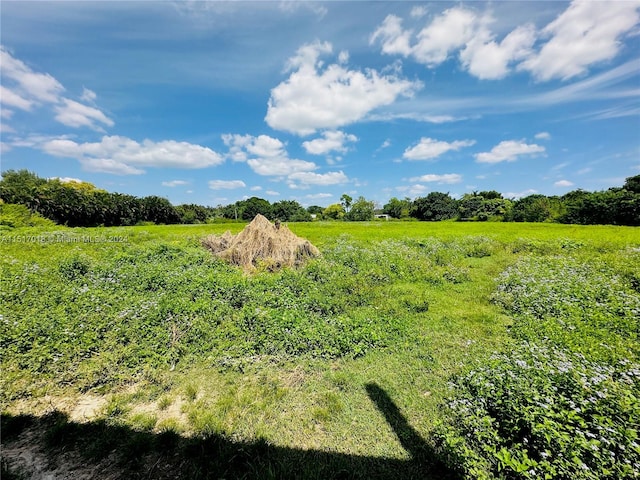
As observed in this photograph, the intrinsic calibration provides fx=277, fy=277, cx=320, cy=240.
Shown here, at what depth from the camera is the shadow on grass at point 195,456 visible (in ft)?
11.3

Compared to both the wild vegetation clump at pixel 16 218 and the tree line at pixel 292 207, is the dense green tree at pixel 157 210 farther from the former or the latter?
the wild vegetation clump at pixel 16 218

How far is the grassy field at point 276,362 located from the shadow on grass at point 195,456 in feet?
0.07

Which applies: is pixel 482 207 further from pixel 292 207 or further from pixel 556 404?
pixel 556 404

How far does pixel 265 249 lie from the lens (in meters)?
13.5

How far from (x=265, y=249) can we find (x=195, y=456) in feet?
33.3

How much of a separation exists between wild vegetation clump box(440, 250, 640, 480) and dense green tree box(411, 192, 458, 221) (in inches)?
2852

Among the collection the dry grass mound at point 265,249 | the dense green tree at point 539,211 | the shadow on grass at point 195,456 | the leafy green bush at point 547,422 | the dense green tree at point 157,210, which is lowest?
the shadow on grass at point 195,456

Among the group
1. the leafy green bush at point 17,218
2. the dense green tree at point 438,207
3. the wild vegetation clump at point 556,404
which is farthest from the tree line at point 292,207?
the wild vegetation clump at point 556,404

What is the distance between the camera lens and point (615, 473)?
113 inches

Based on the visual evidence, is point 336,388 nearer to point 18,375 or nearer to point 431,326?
point 431,326

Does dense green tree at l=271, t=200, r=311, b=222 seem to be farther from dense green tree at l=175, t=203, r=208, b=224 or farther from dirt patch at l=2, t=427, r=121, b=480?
dirt patch at l=2, t=427, r=121, b=480

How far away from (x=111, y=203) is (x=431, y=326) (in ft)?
205

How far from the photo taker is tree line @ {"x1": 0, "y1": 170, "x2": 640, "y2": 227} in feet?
128

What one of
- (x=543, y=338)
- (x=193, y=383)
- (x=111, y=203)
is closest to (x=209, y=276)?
(x=193, y=383)
